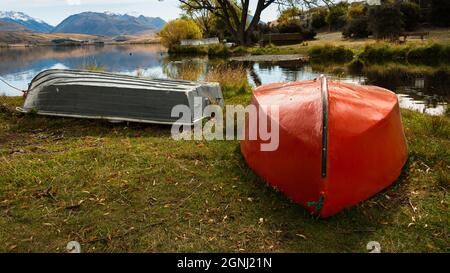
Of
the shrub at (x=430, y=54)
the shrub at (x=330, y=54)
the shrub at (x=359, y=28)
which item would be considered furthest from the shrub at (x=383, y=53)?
the shrub at (x=359, y=28)

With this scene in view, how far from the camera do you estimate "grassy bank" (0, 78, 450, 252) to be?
11.7ft

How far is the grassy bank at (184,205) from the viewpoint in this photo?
356 centimetres

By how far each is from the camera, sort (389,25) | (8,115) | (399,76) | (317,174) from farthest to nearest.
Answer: (389,25), (399,76), (8,115), (317,174)

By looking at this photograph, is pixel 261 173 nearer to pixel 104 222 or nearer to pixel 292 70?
pixel 104 222

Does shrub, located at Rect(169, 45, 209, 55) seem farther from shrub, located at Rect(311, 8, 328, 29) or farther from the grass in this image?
shrub, located at Rect(311, 8, 328, 29)

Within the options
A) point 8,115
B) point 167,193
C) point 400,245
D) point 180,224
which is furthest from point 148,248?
point 8,115

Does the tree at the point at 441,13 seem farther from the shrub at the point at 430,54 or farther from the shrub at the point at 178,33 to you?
the shrub at the point at 178,33

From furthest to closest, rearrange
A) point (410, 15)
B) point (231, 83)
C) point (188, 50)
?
point (188, 50)
point (410, 15)
point (231, 83)

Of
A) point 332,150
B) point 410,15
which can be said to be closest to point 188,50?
point 410,15

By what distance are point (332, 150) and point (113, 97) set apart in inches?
184

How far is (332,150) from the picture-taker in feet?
12.4

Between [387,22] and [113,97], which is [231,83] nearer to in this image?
[113,97]

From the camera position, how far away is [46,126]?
734cm

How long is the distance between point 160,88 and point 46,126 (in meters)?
2.22
